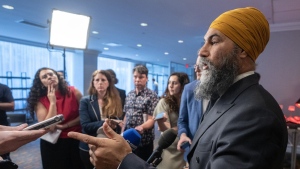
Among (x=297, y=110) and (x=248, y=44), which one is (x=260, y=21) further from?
(x=297, y=110)

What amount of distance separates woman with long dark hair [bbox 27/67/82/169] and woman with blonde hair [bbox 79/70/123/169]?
0.18 metres

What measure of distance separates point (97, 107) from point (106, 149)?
1455mm

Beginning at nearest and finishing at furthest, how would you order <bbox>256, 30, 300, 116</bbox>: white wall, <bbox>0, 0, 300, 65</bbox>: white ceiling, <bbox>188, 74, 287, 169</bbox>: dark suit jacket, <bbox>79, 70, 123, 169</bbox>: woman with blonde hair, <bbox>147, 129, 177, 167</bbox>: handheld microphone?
<bbox>188, 74, 287, 169</bbox>: dark suit jacket → <bbox>147, 129, 177, 167</bbox>: handheld microphone → <bbox>79, 70, 123, 169</bbox>: woman with blonde hair → <bbox>0, 0, 300, 65</bbox>: white ceiling → <bbox>256, 30, 300, 116</bbox>: white wall

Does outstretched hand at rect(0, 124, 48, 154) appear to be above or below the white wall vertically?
below

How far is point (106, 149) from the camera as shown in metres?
0.69

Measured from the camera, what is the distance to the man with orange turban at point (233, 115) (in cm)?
60

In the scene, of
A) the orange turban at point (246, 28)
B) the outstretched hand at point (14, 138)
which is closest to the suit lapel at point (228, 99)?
the orange turban at point (246, 28)

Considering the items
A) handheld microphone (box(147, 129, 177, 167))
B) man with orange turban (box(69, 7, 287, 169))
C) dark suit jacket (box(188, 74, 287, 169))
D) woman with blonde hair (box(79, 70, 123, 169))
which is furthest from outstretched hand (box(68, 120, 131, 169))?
woman with blonde hair (box(79, 70, 123, 169))

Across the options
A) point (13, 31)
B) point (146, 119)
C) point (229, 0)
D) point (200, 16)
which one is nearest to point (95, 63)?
point (13, 31)

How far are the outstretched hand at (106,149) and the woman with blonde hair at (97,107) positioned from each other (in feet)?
4.17

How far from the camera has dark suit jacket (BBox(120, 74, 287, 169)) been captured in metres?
0.59

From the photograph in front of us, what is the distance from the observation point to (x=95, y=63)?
33.0 ft

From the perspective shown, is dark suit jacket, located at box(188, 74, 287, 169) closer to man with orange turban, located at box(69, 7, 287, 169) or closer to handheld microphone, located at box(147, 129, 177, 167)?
man with orange turban, located at box(69, 7, 287, 169)

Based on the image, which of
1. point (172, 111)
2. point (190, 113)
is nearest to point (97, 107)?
point (172, 111)
